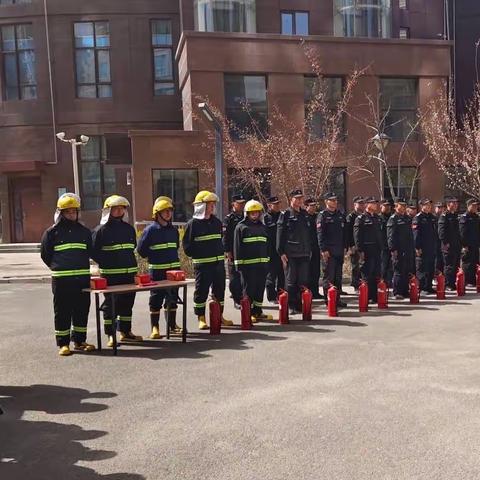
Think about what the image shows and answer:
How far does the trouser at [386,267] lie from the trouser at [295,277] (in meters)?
2.14

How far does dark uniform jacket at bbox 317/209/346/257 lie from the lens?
33.3 feet

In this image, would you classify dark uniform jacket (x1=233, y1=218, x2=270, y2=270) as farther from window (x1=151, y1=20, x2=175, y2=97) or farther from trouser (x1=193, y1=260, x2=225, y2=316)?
window (x1=151, y1=20, x2=175, y2=97)

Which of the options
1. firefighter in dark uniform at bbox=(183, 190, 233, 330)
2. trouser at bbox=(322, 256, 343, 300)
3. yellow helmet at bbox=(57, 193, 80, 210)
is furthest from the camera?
trouser at bbox=(322, 256, 343, 300)

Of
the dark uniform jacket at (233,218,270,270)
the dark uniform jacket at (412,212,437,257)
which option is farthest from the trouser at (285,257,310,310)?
the dark uniform jacket at (412,212,437,257)

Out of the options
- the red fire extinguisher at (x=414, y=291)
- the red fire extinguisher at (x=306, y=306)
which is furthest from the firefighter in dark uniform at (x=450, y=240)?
the red fire extinguisher at (x=306, y=306)

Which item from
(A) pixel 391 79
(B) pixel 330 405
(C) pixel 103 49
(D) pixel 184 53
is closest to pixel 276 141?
(D) pixel 184 53

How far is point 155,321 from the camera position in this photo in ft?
27.3

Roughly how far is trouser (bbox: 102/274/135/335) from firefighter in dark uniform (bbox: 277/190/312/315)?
9.05 ft

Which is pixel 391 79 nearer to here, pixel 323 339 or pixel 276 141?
pixel 276 141

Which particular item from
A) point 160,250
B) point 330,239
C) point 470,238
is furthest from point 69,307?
point 470,238

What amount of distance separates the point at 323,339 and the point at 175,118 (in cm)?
2255

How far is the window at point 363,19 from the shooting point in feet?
85.8

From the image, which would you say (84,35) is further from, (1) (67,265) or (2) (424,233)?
(1) (67,265)

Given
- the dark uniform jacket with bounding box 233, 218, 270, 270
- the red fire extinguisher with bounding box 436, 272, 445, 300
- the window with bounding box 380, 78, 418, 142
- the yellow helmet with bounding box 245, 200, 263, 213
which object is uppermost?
the window with bounding box 380, 78, 418, 142
